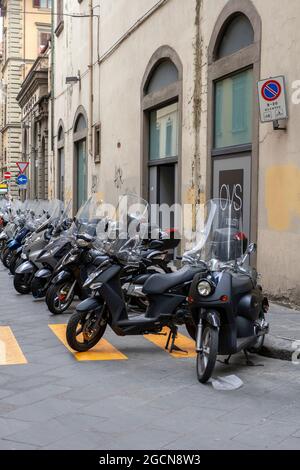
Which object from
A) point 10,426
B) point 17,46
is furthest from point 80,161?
point 17,46

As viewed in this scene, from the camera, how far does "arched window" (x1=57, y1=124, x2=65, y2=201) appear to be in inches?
→ 985

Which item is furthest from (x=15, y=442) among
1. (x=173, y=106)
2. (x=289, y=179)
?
(x=173, y=106)

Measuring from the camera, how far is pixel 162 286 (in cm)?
611

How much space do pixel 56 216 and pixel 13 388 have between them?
20.4ft

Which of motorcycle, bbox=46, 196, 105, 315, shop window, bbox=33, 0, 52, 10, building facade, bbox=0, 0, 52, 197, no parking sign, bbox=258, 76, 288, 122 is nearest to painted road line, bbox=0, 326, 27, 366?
motorcycle, bbox=46, 196, 105, 315

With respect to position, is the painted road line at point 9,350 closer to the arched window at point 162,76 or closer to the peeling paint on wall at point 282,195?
the peeling paint on wall at point 282,195

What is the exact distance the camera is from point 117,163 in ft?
54.2

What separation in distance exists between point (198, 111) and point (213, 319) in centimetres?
673

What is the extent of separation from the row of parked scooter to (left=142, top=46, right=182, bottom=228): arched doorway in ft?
14.0

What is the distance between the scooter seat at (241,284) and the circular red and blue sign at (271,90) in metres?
3.53

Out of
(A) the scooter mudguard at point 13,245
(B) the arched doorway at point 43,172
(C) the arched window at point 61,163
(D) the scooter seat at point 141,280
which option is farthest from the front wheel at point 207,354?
(B) the arched doorway at point 43,172

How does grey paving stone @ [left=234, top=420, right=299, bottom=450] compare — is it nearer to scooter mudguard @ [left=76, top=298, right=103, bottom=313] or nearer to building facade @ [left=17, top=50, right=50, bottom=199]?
scooter mudguard @ [left=76, top=298, right=103, bottom=313]

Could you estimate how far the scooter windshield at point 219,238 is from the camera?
18.4 ft
